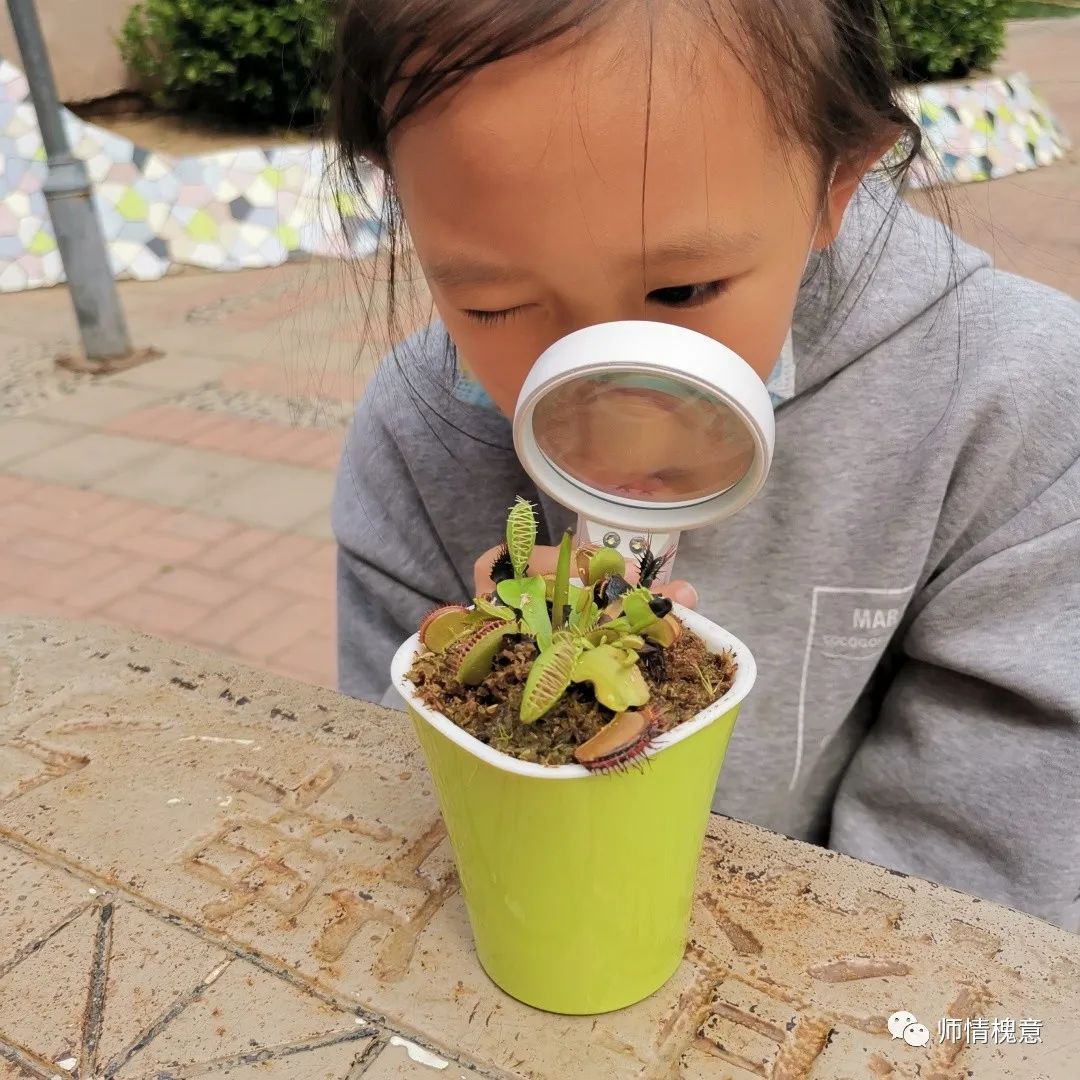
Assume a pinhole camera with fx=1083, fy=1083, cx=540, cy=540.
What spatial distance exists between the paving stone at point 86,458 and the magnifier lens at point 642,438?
2.64 m

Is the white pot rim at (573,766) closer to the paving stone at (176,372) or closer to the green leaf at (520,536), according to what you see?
the green leaf at (520,536)

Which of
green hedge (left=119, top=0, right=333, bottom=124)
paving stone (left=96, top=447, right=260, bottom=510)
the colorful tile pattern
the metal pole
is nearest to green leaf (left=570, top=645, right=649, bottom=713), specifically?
paving stone (left=96, top=447, right=260, bottom=510)

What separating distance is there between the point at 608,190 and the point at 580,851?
1.23ft

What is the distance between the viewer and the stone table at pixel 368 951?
65 cm

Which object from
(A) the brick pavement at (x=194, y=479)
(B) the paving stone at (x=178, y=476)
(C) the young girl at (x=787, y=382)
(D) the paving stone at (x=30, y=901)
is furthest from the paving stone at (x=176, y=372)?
(D) the paving stone at (x=30, y=901)

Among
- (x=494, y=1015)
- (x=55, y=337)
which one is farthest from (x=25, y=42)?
(x=494, y=1015)

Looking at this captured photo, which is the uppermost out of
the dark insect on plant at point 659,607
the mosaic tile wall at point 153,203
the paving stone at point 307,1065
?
the dark insect on plant at point 659,607

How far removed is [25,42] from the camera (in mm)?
3420

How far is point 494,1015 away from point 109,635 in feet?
2.19

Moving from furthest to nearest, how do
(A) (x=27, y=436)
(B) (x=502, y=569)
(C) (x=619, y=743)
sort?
(A) (x=27, y=436)
(B) (x=502, y=569)
(C) (x=619, y=743)

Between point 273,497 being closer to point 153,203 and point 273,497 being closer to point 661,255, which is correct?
point 661,255

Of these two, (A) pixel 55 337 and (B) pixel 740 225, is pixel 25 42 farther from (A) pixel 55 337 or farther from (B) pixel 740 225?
(B) pixel 740 225

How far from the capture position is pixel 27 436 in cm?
333

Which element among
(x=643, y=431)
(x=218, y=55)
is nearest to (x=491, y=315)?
(x=643, y=431)
